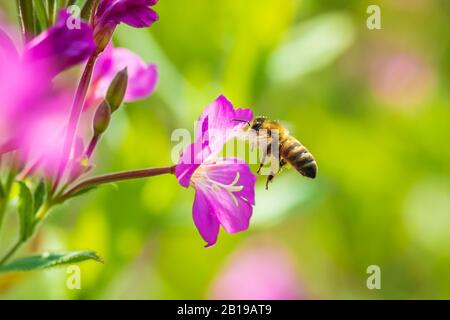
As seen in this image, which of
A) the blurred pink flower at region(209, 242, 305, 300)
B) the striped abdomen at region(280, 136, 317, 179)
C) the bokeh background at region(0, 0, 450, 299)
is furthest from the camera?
the blurred pink flower at region(209, 242, 305, 300)

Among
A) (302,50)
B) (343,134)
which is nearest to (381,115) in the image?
(343,134)

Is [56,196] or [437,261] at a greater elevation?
[437,261]

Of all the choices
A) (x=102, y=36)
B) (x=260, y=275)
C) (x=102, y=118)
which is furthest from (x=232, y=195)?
(x=260, y=275)

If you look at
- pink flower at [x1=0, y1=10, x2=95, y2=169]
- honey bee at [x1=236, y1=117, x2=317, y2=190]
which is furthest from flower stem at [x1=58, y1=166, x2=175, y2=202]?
honey bee at [x1=236, y1=117, x2=317, y2=190]

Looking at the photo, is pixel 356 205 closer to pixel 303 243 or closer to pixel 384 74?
pixel 303 243

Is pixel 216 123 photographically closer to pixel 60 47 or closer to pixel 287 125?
pixel 60 47

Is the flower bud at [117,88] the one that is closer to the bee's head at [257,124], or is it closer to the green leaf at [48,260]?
the green leaf at [48,260]

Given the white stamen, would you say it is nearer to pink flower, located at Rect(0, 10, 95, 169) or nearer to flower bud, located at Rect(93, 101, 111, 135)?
flower bud, located at Rect(93, 101, 111, 135)
